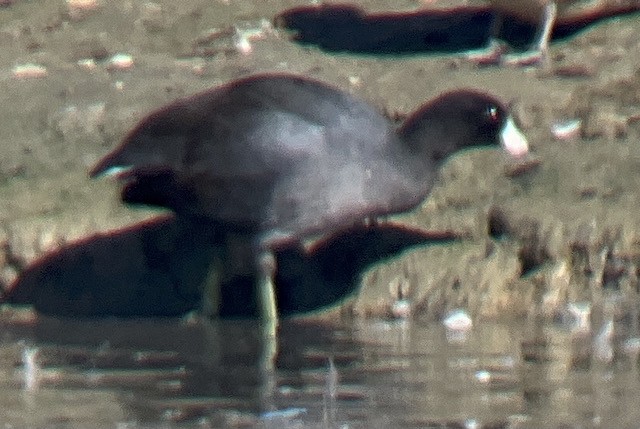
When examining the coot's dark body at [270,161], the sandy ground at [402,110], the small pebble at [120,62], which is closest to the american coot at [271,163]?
the coot's dark body at [270,161]

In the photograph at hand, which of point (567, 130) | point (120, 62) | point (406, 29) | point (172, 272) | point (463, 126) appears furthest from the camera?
point (406, 29)

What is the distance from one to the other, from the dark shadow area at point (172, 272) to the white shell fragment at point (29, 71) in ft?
5.78

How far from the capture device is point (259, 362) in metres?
7.04

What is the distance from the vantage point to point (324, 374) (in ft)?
22.2

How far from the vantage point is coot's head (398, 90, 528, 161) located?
842cm

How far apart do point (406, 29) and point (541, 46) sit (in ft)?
2.57

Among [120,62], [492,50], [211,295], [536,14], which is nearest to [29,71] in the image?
[120,62]

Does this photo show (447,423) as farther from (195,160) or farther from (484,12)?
(484,12)

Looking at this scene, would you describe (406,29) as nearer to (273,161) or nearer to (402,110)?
(402,110)

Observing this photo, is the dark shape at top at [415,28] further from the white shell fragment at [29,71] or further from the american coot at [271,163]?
the american coot at [271,163]

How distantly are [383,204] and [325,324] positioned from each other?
0.59 meters

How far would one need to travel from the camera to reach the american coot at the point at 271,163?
7.75 metres

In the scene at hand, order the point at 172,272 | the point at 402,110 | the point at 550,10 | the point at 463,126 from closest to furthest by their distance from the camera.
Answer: the point at 172,272 → the point at 463,126 → the point at 402,110 → the point at 550,10

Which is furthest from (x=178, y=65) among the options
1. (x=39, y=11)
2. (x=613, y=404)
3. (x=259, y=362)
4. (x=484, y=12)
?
(x=613, y=404)
